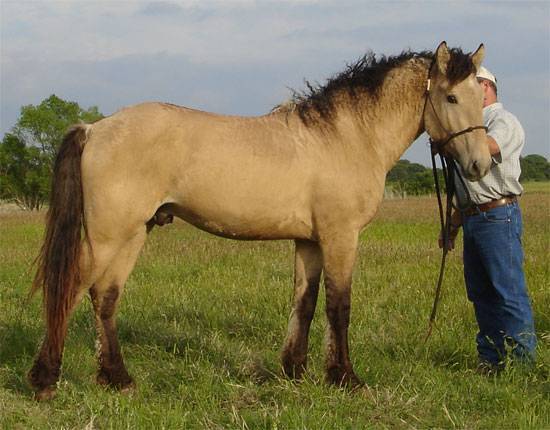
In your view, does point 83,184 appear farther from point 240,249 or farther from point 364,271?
point 240,249

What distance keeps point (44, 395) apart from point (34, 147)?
4322 centimetres

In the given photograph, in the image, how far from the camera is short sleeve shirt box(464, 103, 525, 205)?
476 centimetres

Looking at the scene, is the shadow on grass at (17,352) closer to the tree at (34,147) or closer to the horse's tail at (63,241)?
the horse's tail at (63,241)

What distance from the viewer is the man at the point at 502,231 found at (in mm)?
4809

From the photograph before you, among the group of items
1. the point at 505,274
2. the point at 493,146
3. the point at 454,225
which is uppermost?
the point at 493,146

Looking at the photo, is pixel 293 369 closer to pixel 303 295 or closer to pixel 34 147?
pixel 303 295

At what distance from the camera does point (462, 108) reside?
14.8 ft

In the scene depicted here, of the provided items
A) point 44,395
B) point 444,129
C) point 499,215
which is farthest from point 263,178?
point 44,395

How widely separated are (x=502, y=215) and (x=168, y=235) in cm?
1014

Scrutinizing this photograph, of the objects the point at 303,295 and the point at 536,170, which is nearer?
the point at 303,295

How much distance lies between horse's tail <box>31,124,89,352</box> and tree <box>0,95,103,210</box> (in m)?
38.7

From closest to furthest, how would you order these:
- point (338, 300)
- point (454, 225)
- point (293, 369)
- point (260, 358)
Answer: point (338, 300) → point (293, 369) → point (260, 358) → point (454, 225)

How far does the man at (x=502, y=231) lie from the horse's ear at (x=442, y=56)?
502 millimetres

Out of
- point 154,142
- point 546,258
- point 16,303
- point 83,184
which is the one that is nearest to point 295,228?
point 154,142
